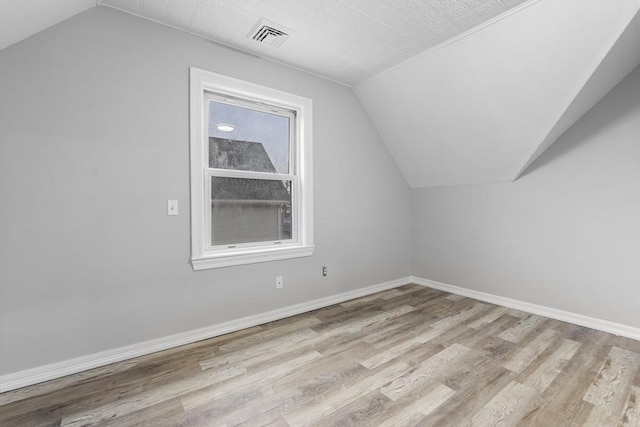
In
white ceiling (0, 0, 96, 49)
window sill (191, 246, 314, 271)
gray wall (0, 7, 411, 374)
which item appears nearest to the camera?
white ceiling (0, 0, 96, 49)

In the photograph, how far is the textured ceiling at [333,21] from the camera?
206 cm

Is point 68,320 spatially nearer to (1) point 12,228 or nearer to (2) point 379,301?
(1) point 12,228

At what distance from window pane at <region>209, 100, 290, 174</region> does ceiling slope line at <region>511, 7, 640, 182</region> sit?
97.2 inches

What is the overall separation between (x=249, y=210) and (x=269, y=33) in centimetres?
156

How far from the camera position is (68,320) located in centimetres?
194

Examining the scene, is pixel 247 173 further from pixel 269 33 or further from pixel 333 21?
pixel 333 21

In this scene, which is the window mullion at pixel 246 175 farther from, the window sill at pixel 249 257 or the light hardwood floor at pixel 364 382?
the light hardwood floor at pixel 364 382

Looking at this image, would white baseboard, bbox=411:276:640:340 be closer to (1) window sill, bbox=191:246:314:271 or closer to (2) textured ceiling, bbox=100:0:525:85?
(1) window sill, bbox=191:246:314:271

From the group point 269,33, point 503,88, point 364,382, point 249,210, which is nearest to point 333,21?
point 269,33

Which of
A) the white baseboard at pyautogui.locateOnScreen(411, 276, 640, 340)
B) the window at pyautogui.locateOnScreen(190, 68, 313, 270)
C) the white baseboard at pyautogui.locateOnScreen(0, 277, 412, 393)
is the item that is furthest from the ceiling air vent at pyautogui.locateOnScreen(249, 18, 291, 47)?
the white baseboard at pyautogui.locateOnScreen(411, 276, 640, 340)

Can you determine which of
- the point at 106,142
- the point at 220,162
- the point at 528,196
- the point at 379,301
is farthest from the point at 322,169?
the point at 528,196

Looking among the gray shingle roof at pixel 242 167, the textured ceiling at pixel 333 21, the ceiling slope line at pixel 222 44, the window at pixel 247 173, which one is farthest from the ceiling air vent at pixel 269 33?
the gray shingle roof at pixel 242 167

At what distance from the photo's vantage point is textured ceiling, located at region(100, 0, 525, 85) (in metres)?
2.06

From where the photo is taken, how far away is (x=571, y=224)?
2779mm
